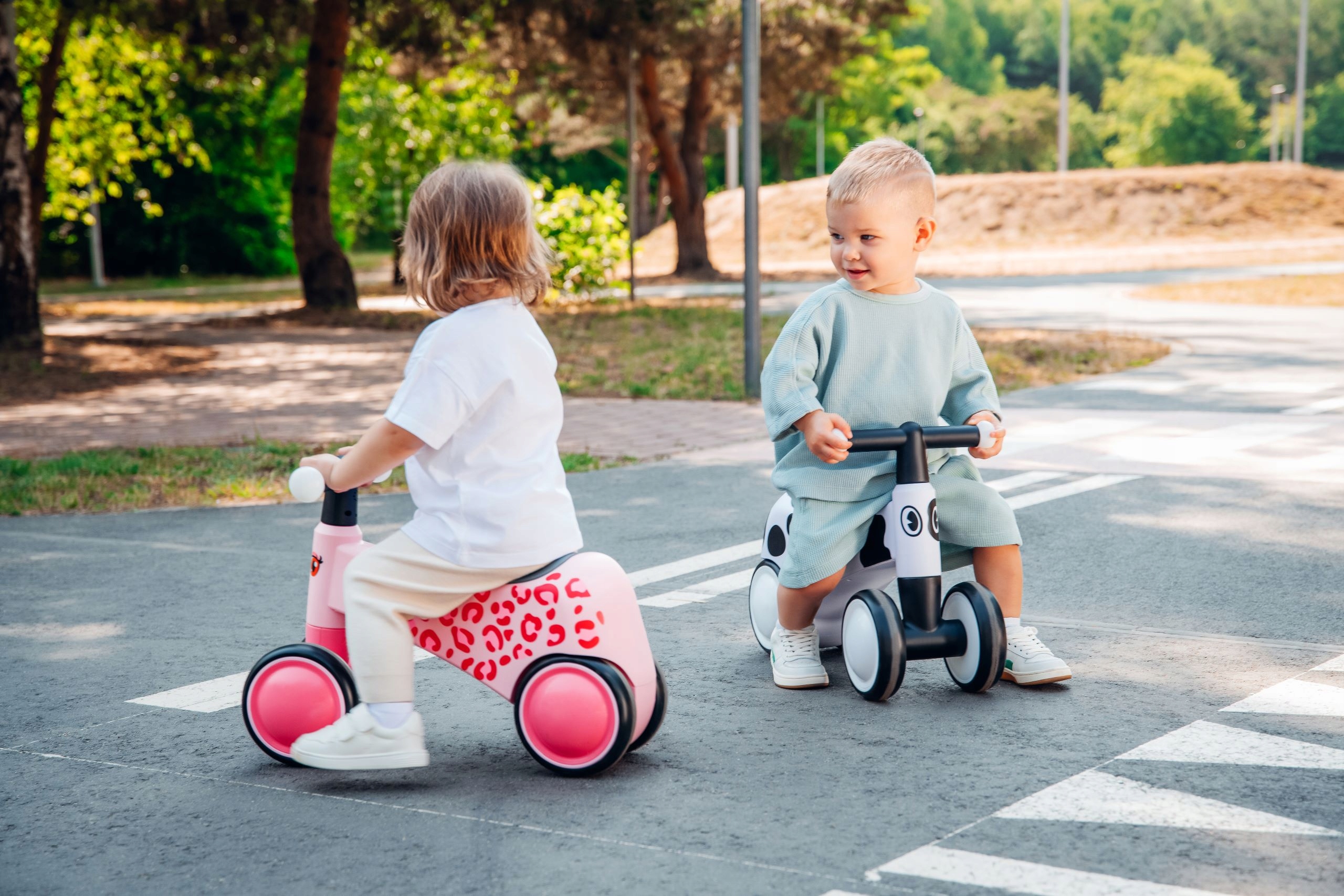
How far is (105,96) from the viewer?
2520 cm

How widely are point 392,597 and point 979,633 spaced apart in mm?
1549

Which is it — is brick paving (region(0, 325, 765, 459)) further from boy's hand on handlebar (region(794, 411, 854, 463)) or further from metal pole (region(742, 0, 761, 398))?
boy's hand on handlebar (region(794, 411, 854, 463))

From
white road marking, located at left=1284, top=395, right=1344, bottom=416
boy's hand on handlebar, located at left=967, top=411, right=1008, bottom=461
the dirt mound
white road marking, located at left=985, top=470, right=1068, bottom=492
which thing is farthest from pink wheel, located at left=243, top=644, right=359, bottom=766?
the dirt mound

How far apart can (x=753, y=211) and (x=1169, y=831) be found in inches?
322

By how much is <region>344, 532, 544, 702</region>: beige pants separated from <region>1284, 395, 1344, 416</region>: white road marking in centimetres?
728

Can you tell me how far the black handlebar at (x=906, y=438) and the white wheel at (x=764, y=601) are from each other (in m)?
0.69

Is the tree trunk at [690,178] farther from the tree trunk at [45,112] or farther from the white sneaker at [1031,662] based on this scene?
the white sneaker at [1031,662]

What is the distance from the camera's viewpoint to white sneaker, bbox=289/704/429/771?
3.44m

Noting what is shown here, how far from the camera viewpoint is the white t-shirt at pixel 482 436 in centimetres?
333

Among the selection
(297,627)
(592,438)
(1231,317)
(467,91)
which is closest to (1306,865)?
(297,627)

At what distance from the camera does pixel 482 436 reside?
11.1 feet

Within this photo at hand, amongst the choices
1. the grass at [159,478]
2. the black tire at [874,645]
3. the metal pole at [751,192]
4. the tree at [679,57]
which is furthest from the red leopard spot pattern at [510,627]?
the tree at [679,57]

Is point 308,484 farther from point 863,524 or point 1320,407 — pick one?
point 1320,407

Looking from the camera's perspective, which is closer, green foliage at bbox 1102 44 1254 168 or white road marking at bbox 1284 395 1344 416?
white road marking at bbox 1284 395 1344 416
